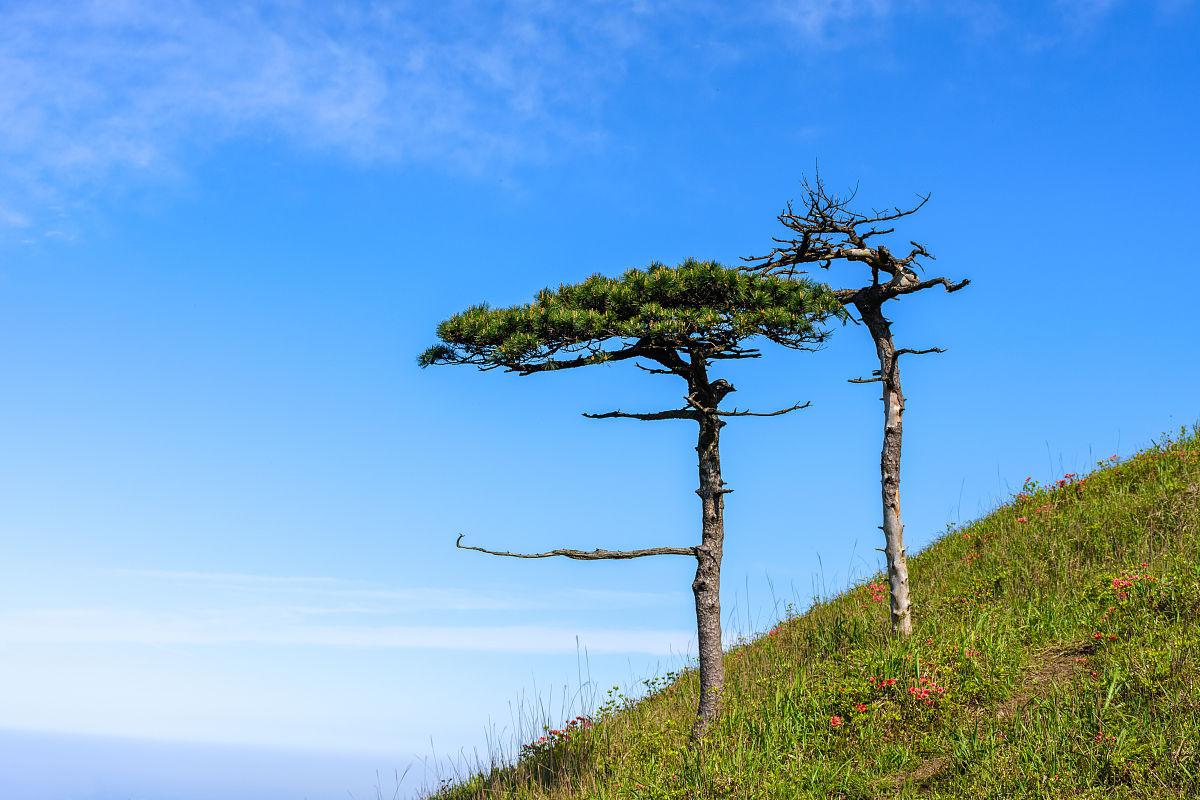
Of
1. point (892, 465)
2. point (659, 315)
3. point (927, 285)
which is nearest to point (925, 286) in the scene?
point (927, 285)

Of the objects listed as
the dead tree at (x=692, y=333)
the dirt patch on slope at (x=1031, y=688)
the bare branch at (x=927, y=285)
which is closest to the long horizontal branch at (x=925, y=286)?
the bare branch at (x=927, y=285)

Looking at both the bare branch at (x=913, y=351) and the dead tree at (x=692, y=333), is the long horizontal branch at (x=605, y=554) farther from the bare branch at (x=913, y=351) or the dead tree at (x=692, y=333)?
the bare branch at (x=913, y=351)

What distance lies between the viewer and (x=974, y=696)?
34.4 ft

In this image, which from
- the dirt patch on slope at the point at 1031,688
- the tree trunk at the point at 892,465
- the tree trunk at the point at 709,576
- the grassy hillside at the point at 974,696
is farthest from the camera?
the tree trunk at the point at 892,465

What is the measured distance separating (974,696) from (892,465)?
363 centimetres

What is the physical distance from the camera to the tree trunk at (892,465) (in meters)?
12.9

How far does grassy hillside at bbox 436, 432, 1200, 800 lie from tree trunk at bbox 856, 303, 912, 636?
0.54 m

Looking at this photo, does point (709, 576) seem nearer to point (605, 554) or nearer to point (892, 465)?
point (605, 554)

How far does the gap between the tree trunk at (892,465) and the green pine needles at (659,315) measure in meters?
2.05

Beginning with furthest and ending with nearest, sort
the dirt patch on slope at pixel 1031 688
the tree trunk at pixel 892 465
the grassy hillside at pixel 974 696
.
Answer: the tree trunk at pixel 892 465 → the dirt patch on slope at pixel 1031 688 → the grassy hillside at pixel 974 696

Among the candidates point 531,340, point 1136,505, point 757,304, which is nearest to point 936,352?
point 757,304

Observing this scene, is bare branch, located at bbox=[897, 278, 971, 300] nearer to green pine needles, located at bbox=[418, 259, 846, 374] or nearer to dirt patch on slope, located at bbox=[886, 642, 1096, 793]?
green pine needles, located at bbox=[418, 259, 846, 374]

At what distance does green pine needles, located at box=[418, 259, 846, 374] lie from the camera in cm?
1120

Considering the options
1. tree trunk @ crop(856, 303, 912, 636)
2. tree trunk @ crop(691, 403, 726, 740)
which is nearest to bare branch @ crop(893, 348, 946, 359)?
tree trunk @ crop(856, 303, 912, 636)
